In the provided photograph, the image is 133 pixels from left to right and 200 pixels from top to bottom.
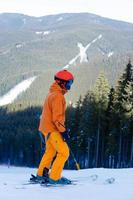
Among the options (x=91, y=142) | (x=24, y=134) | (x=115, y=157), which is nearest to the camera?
(x=115, y=157)

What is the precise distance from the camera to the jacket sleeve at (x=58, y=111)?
1038 centimetres

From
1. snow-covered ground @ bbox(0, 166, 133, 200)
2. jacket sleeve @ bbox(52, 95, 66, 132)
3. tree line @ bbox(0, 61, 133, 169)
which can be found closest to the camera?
snow-covered ground @ bbox(0, 166, 133, 200)

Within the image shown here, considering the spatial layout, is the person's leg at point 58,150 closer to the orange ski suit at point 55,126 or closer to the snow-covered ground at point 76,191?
the orange ski suit at point 55,126

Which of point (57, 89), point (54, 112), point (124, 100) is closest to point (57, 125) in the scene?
point (54, 112)

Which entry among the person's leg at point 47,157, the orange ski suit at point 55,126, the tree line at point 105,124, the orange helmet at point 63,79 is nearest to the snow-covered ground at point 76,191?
the orange ski suit at point 55,126

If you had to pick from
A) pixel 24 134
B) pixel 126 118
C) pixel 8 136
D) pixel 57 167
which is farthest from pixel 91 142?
pixel 57 167

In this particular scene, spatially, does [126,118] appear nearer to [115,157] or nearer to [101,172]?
[115,157]

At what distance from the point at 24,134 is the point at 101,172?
62.5m

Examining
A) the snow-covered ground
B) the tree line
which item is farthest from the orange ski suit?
the tree line

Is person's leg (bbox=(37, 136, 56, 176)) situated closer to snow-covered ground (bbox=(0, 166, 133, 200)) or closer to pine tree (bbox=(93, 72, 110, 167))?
snow-covered ground (bbox=(0, 166, 133, 200))

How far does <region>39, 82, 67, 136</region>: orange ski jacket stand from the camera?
409 inches

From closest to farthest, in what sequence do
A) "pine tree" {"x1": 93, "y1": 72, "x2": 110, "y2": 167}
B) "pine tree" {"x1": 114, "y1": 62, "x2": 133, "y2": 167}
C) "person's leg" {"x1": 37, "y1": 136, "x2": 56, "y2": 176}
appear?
"person's leg" {"x1": 37, "y1": 136, "x2": 56, "y2": 176}
"pine tree" {"x1": 114, "y1": 62, "x2": 133, "y2": 167}
"pine tree" {"x1": 93, "y1": 72, "x2": 110, "y2": 167}

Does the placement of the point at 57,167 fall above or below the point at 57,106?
below

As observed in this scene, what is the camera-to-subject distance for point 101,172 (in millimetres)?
13891
